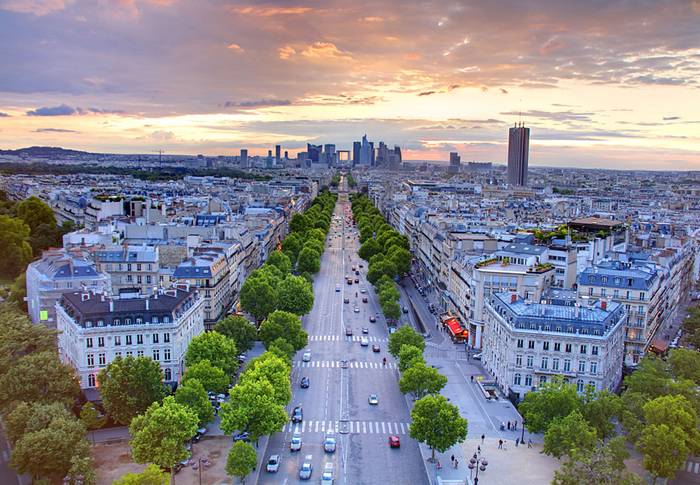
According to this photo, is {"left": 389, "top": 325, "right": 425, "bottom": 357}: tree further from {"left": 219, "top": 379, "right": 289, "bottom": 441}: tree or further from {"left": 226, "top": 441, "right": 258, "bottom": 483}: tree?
{"left": 226, "top": 441, "right": 258, "bottom": 483}: tree

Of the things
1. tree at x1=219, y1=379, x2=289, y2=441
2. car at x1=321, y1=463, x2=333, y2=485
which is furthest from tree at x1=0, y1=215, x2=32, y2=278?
car at x1=321, y1=463, x2=333, y2=485

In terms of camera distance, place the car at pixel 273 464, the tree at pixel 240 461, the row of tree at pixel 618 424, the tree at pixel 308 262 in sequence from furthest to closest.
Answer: the tree at pixel 308 262, the car at pixel 273 464, the tree at pixel 240 461, the row of tree at pixel 618 424

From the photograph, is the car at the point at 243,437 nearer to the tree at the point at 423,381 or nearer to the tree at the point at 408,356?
the tree at the point at 423,381

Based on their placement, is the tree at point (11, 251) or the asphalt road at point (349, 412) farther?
the tree at point (11, 251)

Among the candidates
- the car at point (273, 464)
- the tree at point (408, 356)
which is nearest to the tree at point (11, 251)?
the tree at point (408, 356)

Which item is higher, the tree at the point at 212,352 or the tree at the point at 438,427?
the tree at the point at 212,352

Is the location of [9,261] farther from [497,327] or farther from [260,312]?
[497,327]
